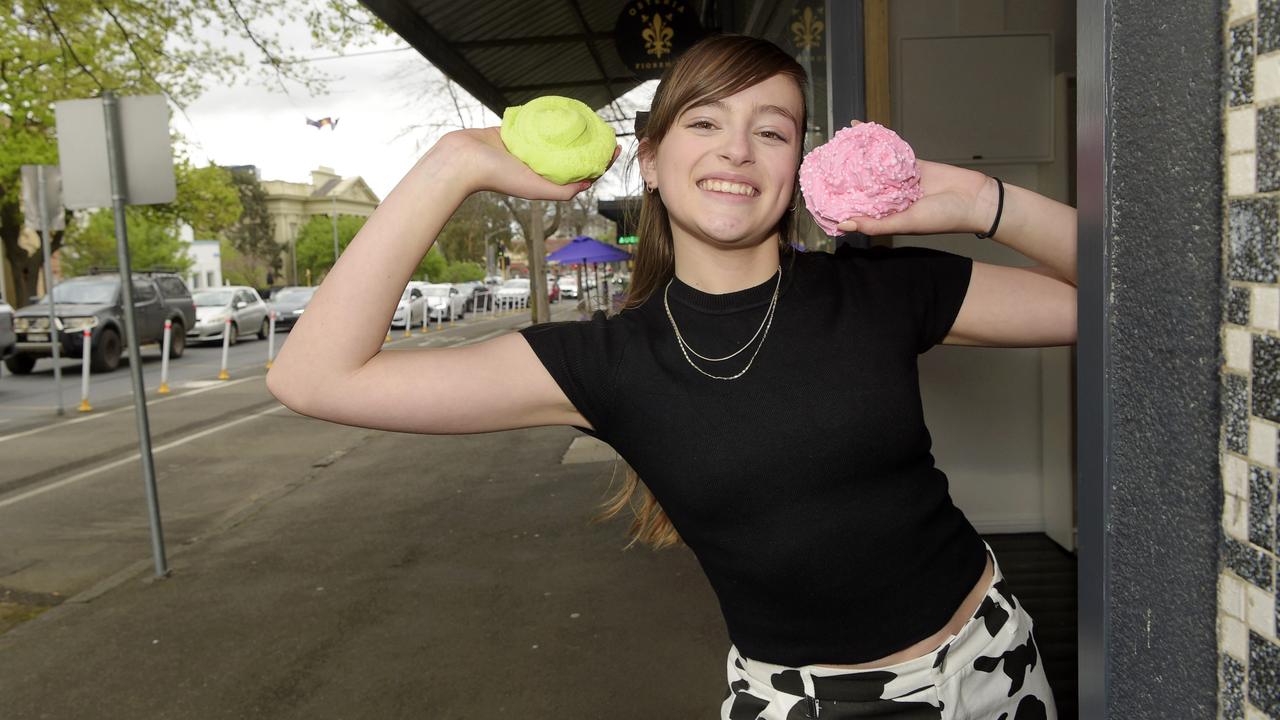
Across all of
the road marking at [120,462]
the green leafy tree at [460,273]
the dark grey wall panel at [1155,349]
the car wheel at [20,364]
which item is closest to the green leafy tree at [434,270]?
the green leafy tree at [460,273]

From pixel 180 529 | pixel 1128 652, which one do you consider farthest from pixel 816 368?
pixel 180 529

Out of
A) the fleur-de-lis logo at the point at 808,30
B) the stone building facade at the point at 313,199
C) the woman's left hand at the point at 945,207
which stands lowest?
the woman's left hand at the point at 945,207

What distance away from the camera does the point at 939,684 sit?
5.17 feet

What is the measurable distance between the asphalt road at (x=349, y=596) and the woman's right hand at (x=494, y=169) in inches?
108

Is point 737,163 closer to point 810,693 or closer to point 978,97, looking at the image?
point 810,693

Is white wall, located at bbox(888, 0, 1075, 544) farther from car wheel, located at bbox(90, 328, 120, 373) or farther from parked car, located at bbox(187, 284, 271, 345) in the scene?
parked car, located at bbox(187, 284, 271, 345)

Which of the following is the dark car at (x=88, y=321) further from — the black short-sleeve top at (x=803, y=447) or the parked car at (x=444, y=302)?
the black short-sleeve top at (x=803, y=447)

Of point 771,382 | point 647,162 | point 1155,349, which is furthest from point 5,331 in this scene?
point 1155,349

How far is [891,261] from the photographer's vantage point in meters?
1.77

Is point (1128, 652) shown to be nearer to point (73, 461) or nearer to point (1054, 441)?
point (1054, 441)

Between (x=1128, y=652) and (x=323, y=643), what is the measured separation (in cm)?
429

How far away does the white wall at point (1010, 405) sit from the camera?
5.19m

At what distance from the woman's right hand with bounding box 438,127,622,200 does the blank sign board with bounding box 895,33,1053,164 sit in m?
3.60

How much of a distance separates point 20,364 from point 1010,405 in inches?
724
